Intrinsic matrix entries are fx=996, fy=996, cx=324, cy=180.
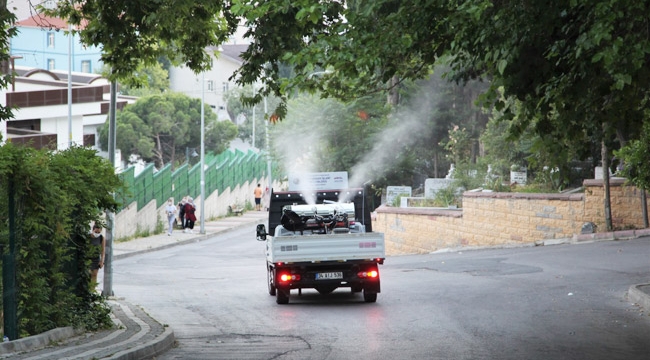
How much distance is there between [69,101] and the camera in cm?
5003

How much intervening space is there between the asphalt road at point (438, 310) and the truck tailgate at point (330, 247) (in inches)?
36.1

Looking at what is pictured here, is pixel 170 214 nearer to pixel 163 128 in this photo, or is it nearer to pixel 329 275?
pixel 163 128

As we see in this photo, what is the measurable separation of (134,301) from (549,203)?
14439mm

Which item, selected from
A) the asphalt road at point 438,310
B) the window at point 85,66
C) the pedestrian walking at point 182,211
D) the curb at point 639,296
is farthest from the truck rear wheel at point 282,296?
the window at point 85,66

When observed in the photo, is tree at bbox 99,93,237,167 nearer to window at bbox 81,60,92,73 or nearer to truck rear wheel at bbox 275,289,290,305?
window at bbox 81,60,92,73

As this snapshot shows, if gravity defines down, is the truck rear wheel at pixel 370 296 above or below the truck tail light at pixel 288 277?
below

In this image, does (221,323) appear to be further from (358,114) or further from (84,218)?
(358,114)

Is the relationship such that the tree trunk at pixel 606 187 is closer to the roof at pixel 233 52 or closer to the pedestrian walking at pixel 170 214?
the pedestrian walking at pixel 170 214

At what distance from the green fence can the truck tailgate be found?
16.9 metres

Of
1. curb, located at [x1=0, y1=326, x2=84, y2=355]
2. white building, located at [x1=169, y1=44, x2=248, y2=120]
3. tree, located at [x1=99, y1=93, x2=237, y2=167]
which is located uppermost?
white building, located at [x1=169, y1=44, x2=248, y2=120]

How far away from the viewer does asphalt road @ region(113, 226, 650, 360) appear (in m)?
12.6

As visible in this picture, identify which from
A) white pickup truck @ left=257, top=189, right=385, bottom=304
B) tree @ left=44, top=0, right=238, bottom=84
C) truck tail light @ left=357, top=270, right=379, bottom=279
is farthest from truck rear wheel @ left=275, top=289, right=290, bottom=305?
tree @ left=44, top=0, right=238, bottom=84

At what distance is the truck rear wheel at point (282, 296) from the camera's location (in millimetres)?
18691

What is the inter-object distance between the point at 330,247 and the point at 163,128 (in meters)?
59.9
